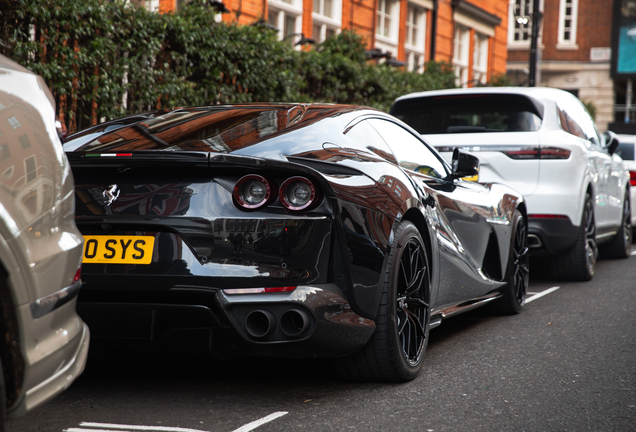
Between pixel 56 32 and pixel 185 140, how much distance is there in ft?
16.1

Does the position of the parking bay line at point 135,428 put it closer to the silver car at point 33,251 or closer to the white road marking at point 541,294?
the silver car at point 33,251

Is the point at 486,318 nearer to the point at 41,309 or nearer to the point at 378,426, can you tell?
the point at 378,426

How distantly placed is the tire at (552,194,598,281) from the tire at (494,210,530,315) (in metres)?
1.42

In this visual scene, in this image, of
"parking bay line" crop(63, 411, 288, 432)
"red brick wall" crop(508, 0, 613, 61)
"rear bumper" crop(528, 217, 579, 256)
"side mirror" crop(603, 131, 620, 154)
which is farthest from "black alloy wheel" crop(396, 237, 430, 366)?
"red brick wall" crop(508, 0, 613, 61)

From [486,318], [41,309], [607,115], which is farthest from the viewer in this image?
[607,115]

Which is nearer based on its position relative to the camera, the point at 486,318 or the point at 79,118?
the point at 486,318

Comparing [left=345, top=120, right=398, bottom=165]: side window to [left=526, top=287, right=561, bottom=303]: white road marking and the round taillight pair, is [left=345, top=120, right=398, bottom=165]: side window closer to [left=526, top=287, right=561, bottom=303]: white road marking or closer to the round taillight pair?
the round taillight pair

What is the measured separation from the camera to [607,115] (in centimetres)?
5212

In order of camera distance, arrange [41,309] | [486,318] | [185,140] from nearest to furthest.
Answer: [41,309] < [185,140] < [486,318]

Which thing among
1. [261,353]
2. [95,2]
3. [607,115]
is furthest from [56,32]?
[607,115]

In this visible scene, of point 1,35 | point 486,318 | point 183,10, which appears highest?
point 183,10

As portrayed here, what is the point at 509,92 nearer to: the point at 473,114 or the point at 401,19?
the point at 473,114

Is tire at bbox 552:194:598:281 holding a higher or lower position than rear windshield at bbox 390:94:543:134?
lower

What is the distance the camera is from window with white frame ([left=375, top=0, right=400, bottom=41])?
21984 millimetres
